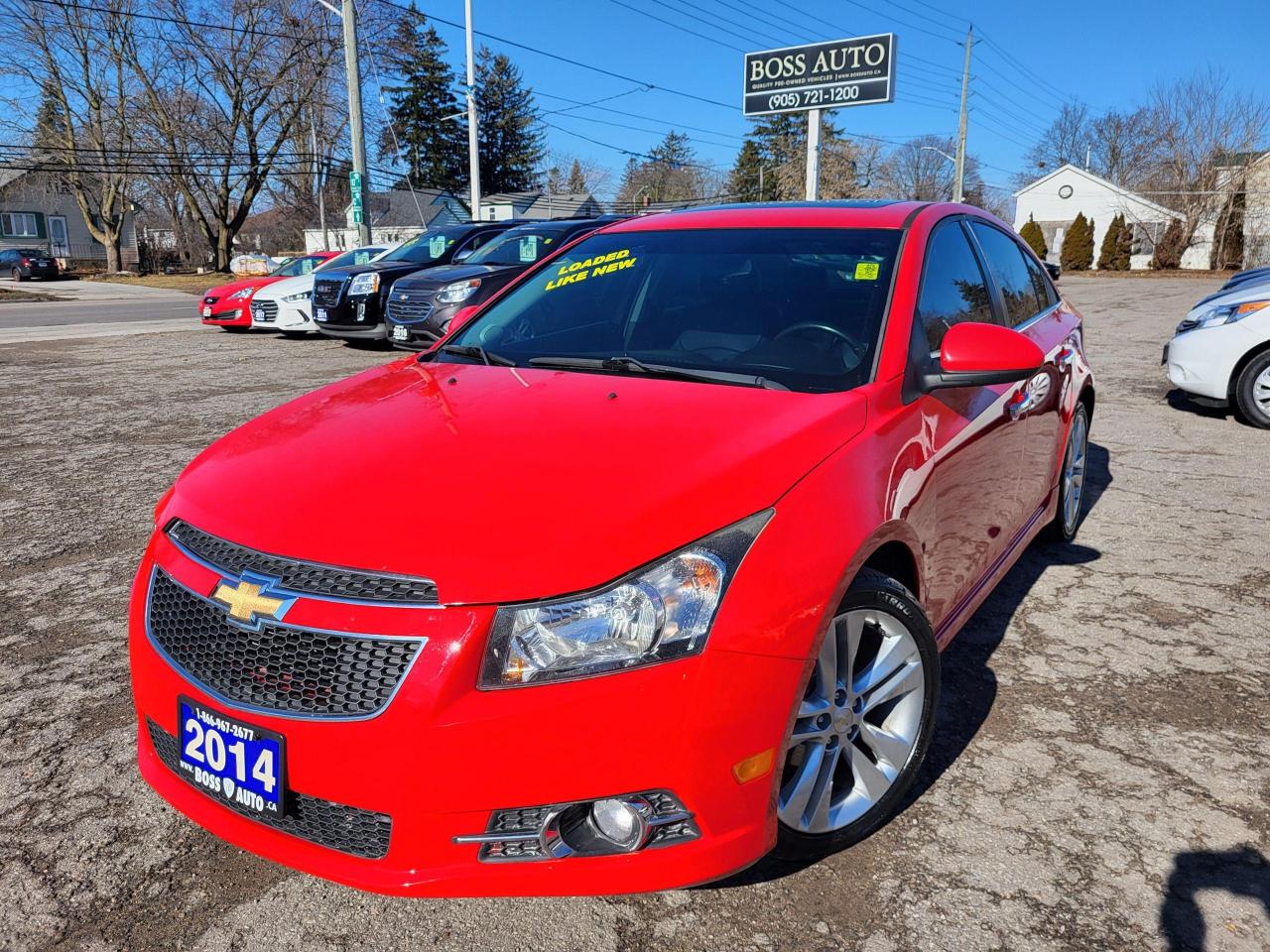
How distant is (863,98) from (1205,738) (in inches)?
1235

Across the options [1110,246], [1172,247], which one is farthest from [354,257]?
[1172,247]

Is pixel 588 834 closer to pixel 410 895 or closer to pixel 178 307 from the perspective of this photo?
pixel 410 895

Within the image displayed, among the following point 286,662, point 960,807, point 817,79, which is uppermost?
point 817,79

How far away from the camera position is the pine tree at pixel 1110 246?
43.8 metres

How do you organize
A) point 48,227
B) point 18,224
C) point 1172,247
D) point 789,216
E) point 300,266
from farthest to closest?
1. point 48,227
2. point 18,224
3. point 1172,247
4. point 300,266
5. point 789,216

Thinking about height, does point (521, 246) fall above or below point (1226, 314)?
above

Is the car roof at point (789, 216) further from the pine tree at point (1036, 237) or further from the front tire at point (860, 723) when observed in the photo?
Result: the pine tree at point (1036, 237)

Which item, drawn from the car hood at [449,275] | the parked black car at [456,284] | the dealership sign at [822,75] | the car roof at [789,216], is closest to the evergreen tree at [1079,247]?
the dealership sign at [822,75]

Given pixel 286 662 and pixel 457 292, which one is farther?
pixel 457 292

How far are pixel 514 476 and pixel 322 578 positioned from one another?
1.50 feet

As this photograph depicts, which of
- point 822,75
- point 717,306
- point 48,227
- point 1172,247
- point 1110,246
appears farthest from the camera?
point 48,227

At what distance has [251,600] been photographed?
1884mm

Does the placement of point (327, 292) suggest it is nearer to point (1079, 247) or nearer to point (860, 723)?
point (860, 723)

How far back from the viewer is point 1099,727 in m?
2.90
